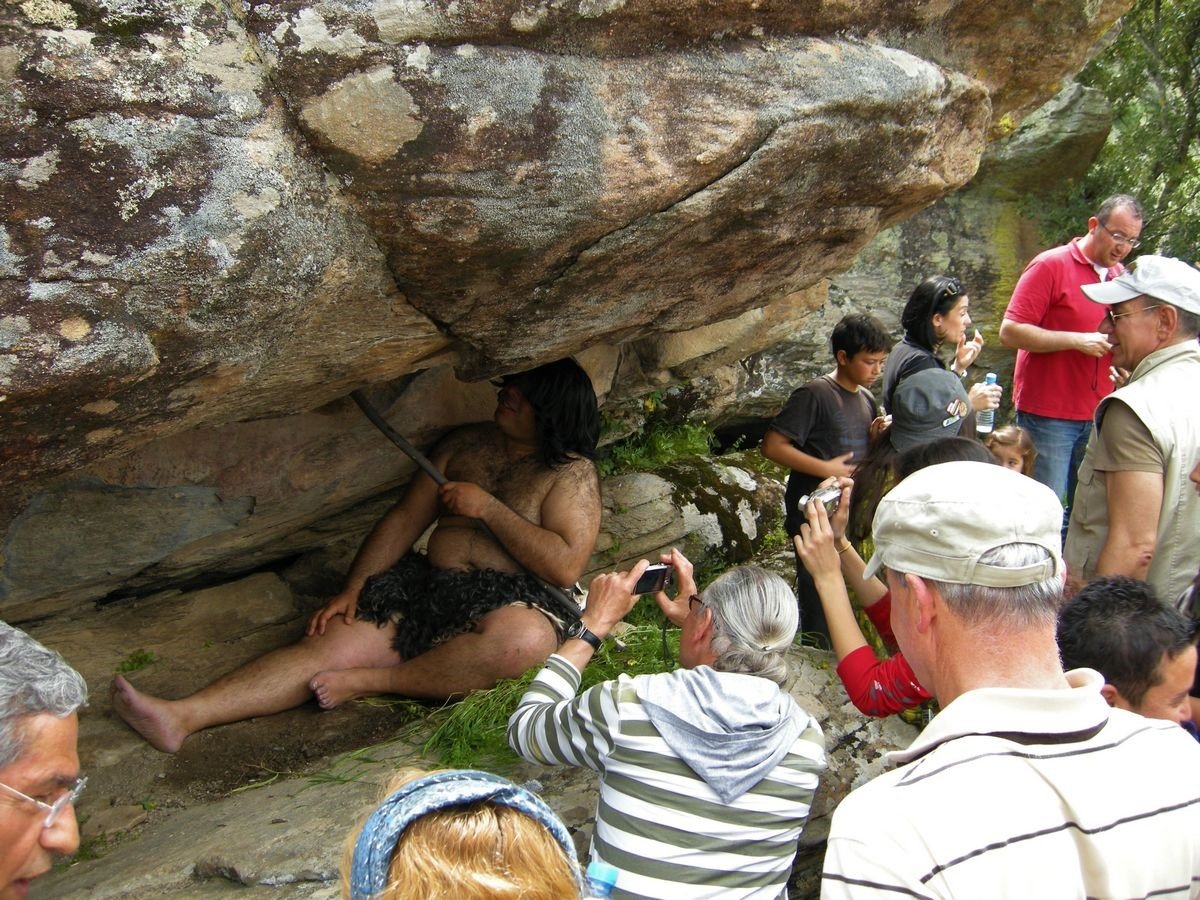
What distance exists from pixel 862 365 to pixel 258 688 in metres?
3.20

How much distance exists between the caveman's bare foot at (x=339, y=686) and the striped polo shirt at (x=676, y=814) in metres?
1.84

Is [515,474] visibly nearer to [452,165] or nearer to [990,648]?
[452,165]

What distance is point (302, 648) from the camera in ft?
14.2

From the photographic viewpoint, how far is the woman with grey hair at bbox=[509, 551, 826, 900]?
8.20 ft

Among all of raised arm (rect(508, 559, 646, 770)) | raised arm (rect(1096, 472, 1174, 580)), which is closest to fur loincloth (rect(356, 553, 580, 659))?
raised arm (rect(508, 559, 646, 770))

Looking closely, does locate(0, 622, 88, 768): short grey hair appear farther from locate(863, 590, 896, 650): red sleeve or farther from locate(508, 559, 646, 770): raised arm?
locate(863, 590, 896, 650): red sleeve

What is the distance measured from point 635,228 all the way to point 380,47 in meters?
0.91

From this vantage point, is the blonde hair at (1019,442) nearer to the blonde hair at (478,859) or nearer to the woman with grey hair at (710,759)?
the woman with grey hair at (710,759)

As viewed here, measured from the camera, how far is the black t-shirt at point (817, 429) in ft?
15.9

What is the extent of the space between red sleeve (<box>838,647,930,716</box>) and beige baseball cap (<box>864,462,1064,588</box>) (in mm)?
1162

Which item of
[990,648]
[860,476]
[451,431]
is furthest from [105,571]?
[990,648]

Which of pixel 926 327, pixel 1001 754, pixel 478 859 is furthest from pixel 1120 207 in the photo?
pixel 478 859

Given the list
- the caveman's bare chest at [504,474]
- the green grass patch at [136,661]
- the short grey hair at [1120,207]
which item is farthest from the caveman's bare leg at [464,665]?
the short grey hair at [1120,207]

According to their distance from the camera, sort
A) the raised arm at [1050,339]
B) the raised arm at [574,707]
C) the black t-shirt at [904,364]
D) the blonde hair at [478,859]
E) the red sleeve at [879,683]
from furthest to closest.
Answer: the raised arm at [1050,339] → the black t-shirt at [904,364] → the red sleeve at [879,683] → the raised arm at [574,707] → the blonde hair at [478,859]
